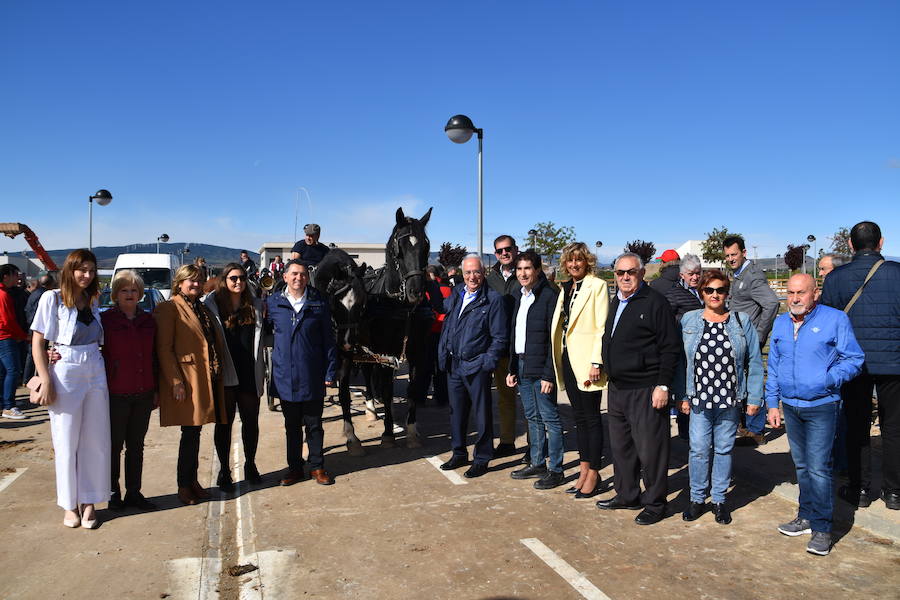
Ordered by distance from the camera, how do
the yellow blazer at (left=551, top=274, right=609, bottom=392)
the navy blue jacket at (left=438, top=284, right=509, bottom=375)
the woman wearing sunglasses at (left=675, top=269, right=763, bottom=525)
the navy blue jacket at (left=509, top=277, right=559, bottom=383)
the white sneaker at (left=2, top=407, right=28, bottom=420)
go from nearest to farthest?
the woman wearing sunglasses at (left=675, top=269, right=763, bottom=525) < the yellow blazer at (left=551, top=274, right=609, bottom=392) < the navy blue jacket at (left=509, top=277, right=559, bottom=383) < the navy blue jacket at (left=438, top=284, right=509, bottom=375) < the white sneaker at (left=2, top=407, right=28, bottom=420)

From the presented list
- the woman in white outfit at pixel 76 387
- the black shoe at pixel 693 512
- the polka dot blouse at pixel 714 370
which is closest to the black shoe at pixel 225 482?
the woman in white outfit at pixel 76 387

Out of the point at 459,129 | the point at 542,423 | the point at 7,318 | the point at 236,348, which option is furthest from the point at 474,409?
the point at 7,318

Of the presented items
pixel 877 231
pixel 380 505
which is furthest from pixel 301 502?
pixel 877 231

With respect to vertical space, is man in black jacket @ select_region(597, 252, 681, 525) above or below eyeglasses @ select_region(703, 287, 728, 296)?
below

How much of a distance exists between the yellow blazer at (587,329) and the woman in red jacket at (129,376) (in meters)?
3.57

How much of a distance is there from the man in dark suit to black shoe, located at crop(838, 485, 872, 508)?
3039 mm

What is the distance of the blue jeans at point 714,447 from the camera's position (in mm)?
4895

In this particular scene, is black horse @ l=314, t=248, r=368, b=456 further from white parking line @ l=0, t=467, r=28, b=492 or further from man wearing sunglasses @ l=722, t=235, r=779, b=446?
man wearing sunglasses @ l=722, t=235, r=779, b=446

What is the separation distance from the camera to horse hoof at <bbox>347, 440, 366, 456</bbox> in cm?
695

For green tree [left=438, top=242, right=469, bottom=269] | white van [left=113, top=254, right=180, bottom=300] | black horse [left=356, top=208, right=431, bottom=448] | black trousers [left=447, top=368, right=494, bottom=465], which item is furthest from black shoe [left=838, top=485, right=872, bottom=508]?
green tree [left=438, top=242, right=469, bottom=269]

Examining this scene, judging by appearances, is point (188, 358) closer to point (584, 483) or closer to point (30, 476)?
point (30, 476)

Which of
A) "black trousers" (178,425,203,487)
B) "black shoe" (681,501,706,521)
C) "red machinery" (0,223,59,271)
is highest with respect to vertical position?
"red machinery" (0,223,59,271)

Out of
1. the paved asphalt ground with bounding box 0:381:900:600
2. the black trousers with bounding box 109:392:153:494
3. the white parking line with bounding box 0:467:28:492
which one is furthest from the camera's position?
the white parking line with bounding box 0:467:28:492

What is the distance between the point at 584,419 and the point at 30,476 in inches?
212
